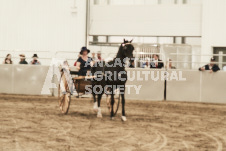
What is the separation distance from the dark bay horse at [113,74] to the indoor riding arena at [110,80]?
3 cm

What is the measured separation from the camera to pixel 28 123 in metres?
10.1

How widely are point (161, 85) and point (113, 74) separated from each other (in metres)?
7.16

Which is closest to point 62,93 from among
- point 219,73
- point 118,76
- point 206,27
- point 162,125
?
point 118,76

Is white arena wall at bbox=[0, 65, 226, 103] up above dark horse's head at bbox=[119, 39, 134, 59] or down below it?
below

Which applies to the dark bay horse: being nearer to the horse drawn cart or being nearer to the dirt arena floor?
the horse drawn cart

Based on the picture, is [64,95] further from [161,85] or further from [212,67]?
[212,67]

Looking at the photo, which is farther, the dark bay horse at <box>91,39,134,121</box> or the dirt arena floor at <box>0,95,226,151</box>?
the dark bay horse at <box>91,39,134,121</box>

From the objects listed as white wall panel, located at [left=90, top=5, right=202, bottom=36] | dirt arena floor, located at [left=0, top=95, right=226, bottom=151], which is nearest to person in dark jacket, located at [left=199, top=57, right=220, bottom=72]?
dirt arena floor, located at [left=0, top=95, right=226, bottom=151]

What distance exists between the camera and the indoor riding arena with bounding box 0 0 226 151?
8.55m

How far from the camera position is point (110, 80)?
11.2 meters

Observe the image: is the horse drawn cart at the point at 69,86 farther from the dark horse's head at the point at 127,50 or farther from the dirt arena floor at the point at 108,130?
the dark horse's head at the point at 127,50

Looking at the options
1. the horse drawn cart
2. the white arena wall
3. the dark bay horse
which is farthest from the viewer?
the white arena wall

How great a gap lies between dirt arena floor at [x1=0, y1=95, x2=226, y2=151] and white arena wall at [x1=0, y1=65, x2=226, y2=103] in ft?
12.0

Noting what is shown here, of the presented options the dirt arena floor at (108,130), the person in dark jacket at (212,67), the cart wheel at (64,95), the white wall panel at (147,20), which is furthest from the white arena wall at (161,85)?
the cart wheel at (64,95)
